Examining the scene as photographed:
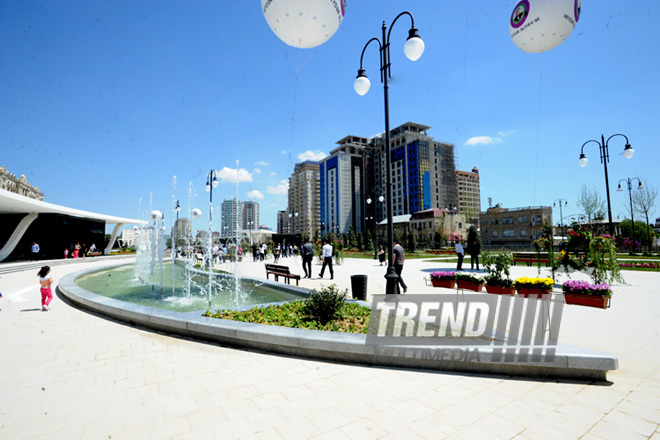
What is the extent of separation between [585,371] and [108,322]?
8.73 m

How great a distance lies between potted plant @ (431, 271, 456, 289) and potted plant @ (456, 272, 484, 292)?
0.28 m

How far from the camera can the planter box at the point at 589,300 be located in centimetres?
777

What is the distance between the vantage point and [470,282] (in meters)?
10.2

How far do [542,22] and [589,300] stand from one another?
22.7 feet

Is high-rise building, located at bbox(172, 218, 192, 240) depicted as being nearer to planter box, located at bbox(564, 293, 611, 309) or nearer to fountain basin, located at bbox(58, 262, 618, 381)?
fountain basin, located at bbox(58, 262, 618, 381)

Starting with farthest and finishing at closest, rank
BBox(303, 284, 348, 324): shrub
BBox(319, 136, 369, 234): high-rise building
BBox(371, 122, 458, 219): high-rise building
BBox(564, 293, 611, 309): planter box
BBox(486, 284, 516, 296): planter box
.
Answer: BBox(319, 136, 369, 234): high-rise building
BBox(371, 122, 458, 219): high-rise building
BBox(486, 284, 516, 296): planter box
BBox(564, 293, 611, 309): planter box
BBox(303, 284, 348, 324): shrub

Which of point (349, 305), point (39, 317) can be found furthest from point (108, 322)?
point (349, 305)

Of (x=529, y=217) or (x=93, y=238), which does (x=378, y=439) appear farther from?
(x=529, y=217)

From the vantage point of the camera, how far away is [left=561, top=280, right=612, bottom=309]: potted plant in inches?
306

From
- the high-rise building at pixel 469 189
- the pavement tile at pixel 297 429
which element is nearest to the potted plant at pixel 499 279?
the pavement tile at pixel 297 429

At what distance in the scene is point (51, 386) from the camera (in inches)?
148

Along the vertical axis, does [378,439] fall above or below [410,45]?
below

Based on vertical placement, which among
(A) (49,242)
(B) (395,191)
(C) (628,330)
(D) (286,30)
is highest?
(B) (395,191)

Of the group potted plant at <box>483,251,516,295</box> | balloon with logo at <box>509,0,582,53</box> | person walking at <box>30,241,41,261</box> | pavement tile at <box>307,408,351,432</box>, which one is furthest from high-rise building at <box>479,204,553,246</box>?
person walking at <box>30,241,41,261</box>
